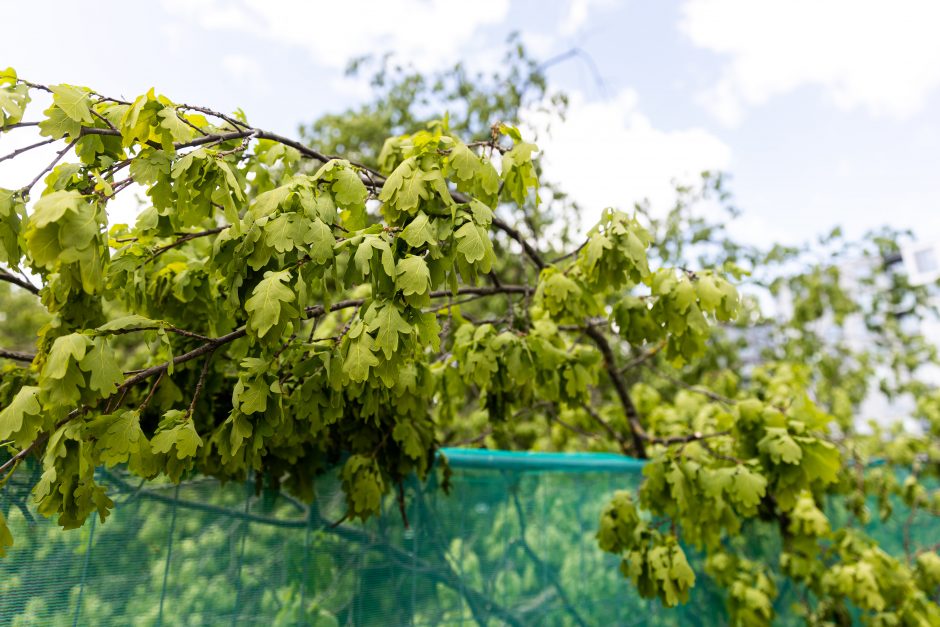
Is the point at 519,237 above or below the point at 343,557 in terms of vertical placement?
above

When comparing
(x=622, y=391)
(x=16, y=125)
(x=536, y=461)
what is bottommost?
(x=536, y=461)

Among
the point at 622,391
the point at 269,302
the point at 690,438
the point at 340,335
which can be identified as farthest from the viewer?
the point at 622,391

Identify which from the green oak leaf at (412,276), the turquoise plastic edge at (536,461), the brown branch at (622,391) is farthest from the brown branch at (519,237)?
the turquoise plastic edge at (536,461)

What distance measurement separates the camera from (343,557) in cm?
304

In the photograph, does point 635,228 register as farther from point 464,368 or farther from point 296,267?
point 296,267

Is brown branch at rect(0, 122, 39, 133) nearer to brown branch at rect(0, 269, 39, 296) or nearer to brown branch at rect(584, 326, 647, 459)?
brown branch at rect(0, 269, 39, 296)

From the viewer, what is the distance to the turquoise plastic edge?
354 centimetres

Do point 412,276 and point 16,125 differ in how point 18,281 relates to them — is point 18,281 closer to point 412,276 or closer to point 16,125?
point 16,125

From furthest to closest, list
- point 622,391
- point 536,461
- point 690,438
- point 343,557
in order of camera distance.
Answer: point 622,391 → point 536,461 → point 690,438 → point 343,557

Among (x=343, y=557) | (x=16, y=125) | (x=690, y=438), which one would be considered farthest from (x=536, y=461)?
(x=16, y=125)

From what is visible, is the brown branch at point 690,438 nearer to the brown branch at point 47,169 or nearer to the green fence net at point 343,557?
the green fence net at point 343,557

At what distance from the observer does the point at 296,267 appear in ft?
6.39

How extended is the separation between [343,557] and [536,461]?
1.26 m

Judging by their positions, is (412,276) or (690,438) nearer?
(412,276)
